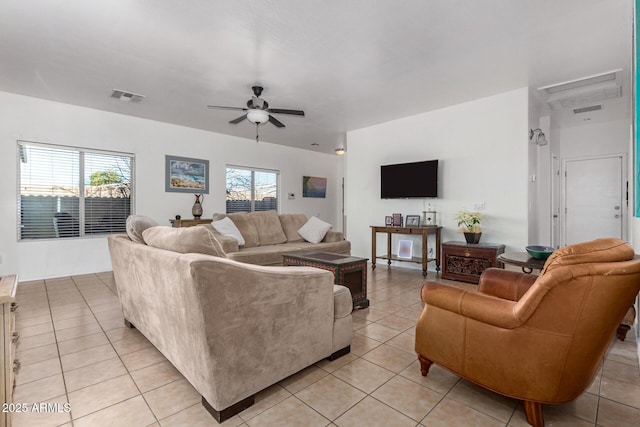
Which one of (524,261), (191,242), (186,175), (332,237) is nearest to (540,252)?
(524,261)

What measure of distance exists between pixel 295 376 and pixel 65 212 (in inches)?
194

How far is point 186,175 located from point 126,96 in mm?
1896

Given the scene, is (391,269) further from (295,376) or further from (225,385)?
(225,385)

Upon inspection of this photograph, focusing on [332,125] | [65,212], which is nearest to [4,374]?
[65,212]

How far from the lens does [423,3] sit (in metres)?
2.37

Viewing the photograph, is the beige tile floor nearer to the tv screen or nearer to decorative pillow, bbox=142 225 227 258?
decorative pillow, bbox=142 225 227 258

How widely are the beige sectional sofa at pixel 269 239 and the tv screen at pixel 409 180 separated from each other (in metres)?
1.23

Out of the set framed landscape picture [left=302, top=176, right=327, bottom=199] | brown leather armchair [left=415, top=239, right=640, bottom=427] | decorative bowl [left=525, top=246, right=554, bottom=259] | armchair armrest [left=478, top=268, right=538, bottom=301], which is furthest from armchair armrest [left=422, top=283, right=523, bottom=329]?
framed landscape picture [left=302, top=176, right=327, bottom=199]

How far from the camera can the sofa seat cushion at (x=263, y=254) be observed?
13.5 feet

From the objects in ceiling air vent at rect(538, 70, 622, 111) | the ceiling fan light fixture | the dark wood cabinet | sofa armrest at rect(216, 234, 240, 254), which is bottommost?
the dark wood cabinet

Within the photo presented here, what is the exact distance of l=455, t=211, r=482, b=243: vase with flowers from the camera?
4273mm

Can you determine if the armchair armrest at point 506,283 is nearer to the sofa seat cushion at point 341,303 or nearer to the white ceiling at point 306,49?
the sofa seat cushion at point 341,303

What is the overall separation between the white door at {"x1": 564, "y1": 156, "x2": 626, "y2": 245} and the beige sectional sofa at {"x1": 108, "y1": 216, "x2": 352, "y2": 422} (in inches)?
241

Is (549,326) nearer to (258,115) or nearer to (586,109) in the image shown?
(258,115)
